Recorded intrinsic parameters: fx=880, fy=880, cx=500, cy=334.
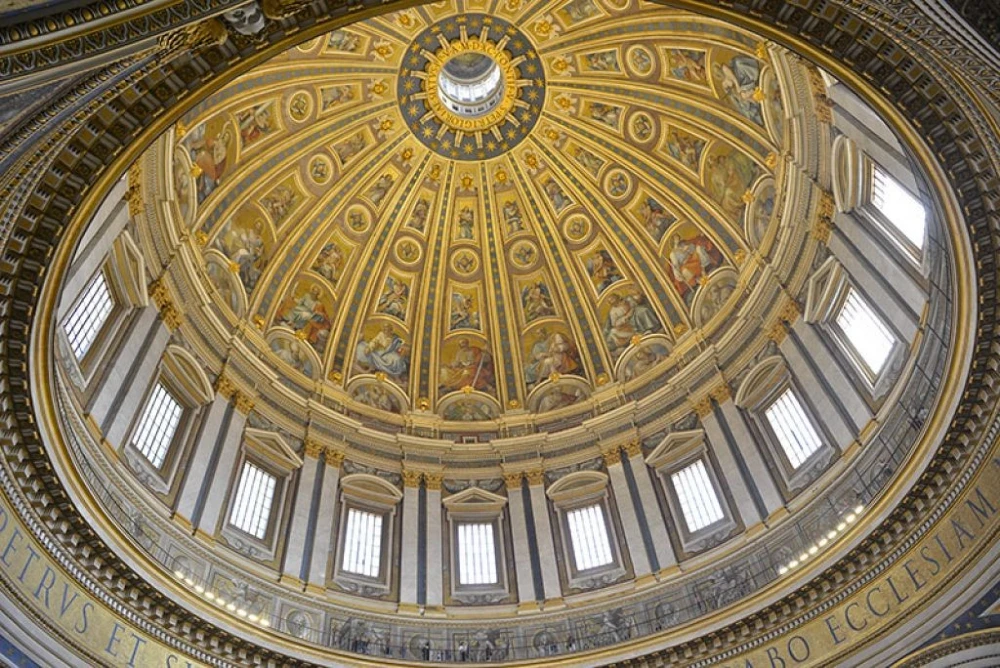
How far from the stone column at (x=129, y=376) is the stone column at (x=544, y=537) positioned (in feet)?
34.7

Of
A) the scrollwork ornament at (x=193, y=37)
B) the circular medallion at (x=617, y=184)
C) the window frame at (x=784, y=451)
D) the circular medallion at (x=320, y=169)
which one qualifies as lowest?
the scrollwork ornament at (x=193, y=37)

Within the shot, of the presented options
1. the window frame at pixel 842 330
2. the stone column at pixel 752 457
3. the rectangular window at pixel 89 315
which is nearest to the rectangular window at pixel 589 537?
the stone column at pixel 752 457

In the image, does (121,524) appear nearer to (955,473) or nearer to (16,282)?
(16,282)

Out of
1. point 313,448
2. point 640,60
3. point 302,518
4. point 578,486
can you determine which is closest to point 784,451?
point 578,486

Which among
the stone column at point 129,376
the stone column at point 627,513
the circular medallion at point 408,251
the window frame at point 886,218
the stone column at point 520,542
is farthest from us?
the circular medallion at point 408,251

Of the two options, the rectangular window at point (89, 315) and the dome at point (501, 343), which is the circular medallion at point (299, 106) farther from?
the rectangular window at point (89, 315)

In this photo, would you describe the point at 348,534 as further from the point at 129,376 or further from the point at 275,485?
the point at 129,376

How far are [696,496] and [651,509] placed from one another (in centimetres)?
121

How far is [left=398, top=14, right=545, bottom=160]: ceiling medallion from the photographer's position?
97.8 feet

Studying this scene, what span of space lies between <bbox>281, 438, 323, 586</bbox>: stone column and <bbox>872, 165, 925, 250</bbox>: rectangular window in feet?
50.7

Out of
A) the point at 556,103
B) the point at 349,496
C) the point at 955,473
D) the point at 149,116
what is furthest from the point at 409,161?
the point at 955,473

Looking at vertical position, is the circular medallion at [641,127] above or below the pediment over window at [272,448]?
above

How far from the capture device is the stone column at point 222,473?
1967 cm

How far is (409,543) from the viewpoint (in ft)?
76.0
